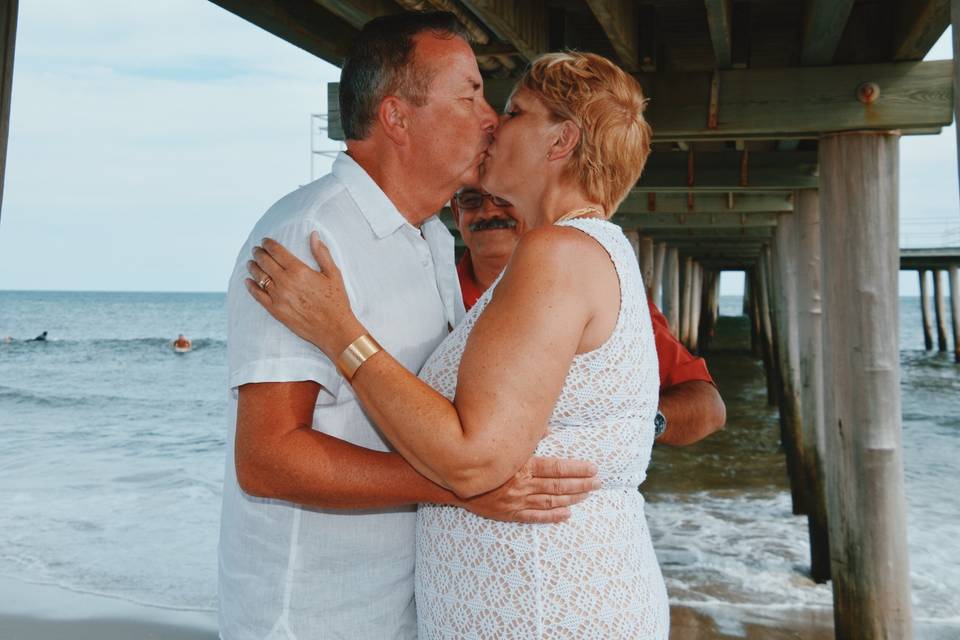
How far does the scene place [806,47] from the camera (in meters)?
5.29

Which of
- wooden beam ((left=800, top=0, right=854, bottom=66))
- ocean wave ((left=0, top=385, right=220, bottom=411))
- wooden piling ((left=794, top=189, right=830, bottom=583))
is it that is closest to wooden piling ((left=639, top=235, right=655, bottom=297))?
wooden piling ((left=794, top=189, right=830, bottom=583))

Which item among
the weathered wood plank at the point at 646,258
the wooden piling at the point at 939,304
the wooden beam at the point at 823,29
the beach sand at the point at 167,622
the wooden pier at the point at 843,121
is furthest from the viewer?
the wooden piling at the point at 939,304

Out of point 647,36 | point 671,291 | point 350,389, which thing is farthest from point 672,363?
point 671,291

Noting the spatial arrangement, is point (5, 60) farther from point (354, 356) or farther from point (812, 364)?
point (812, 364)

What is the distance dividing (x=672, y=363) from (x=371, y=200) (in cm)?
123

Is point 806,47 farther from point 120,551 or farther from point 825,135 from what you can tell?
point 120,551

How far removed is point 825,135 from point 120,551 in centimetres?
689

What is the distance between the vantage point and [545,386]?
1687 mm

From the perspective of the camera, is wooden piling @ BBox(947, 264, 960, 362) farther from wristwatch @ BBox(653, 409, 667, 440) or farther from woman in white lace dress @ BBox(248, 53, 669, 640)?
woman in white lace dress @ BBox(248, 53, 669, 640)

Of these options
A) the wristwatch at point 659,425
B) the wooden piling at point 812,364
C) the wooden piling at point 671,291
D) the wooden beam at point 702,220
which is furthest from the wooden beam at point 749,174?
the wooden piling at point 671,291

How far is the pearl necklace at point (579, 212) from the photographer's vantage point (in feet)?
6.47

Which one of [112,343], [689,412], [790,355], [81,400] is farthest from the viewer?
[112,343]

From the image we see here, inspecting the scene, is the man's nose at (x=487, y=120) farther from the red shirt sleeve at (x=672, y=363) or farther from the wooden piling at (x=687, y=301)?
the wooden piling at (x=687, y=301)

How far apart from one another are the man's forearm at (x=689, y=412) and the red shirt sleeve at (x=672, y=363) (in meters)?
0.05
